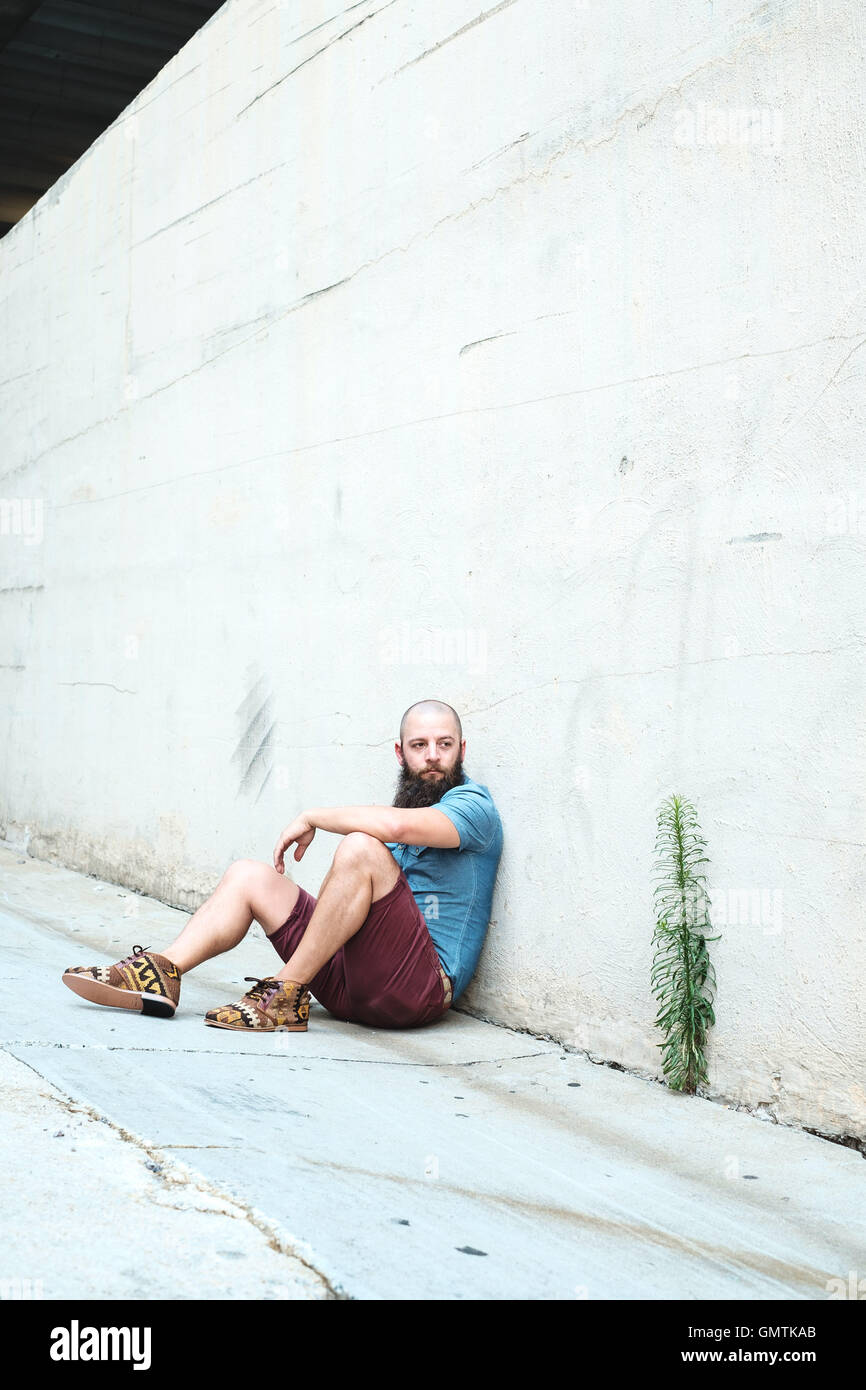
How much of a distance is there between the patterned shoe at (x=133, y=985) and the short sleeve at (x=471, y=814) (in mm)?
895

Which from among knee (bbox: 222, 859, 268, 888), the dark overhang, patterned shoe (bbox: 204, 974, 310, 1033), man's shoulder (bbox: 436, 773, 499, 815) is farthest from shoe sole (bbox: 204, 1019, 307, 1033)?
the dark overhang

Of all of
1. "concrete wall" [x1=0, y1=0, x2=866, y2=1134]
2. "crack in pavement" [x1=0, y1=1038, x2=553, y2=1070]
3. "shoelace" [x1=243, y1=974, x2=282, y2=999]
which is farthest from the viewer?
"shoelace" [x1=243, y1=974, x2=282, y2=999]

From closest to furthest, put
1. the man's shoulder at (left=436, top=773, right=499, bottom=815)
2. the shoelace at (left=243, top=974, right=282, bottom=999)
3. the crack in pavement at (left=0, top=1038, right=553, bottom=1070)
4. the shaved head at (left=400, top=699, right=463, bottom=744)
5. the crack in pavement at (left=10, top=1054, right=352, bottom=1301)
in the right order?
1. the crack in pavement at (left=10, top=1054, right=352, bottom=1301)
2. the crack in pavement at (left=0, top=1038, right=553, bottom=1070)
3. the shoelace at (left=243, top=974, right=282, bottom=999)
4. the man's shoulder at (left=436, top=773, right=499, bottom=815)
5. the shaved head at (left=400, top=699, right=463, bottom=744)

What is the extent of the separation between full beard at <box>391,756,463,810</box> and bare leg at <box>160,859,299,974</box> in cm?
44

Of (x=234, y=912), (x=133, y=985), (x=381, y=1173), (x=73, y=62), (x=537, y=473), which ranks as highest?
(x=73, y=62)

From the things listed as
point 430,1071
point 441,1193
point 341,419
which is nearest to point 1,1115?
point 441,1193

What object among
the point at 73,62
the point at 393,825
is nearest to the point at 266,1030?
the point at 393,825

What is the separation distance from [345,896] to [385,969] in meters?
0.28

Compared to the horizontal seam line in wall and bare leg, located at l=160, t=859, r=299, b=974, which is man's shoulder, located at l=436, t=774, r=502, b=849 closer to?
bare leg, located at l=160, t=859, r=299, b=974

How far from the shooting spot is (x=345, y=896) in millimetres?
3398

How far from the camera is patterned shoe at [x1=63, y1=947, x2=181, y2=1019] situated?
11.4ft

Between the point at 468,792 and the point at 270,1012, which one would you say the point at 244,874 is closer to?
the point at 270,1012

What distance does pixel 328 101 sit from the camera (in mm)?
4785
